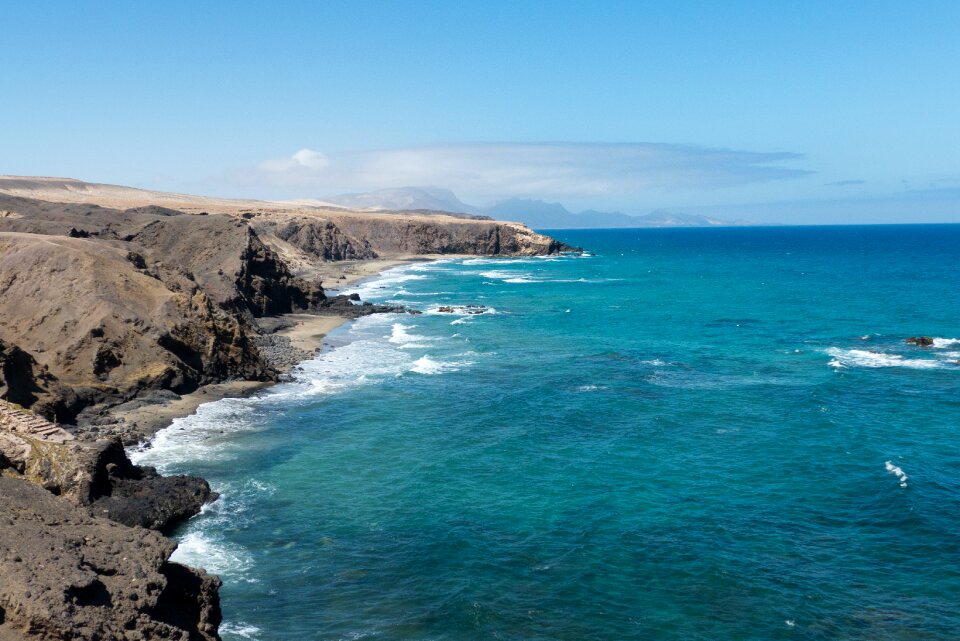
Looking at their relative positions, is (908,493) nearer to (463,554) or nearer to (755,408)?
(755,408)

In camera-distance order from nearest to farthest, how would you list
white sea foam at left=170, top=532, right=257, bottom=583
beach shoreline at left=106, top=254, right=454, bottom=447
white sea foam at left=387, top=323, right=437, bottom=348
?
white sea foam at left=170, top=532, right=257, bottom=583, beach shoreline at left=106, top=254, right=454, bottom=447, white sea foam at left=387, top=323, right=437, bottom=348

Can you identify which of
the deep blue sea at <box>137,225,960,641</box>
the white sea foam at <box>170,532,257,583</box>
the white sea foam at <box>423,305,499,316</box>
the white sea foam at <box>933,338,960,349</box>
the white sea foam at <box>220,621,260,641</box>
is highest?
the white sea foam at <box>933,338,960,349</box>

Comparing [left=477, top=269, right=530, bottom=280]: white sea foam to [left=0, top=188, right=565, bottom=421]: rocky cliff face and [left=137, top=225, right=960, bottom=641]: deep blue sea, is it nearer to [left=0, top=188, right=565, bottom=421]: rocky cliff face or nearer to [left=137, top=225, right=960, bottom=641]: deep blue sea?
[left=0, top=188, right=565, bottom=421]: rocky cliff face

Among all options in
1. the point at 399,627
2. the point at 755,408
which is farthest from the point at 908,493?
the point at 399,627

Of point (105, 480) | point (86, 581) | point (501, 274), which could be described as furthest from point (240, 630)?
point (501, 274)

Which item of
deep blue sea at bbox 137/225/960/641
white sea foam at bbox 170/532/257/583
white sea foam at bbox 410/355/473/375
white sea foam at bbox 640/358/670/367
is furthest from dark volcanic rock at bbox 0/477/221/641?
white sea foam at bbox 640/358/670/367
